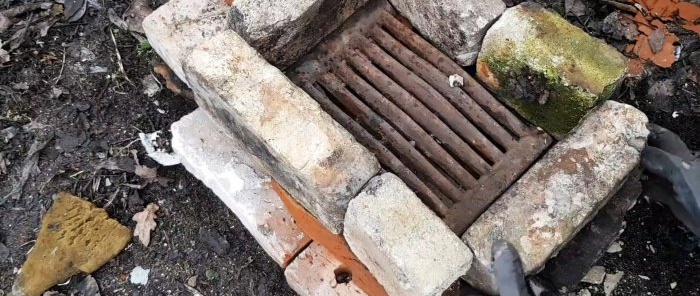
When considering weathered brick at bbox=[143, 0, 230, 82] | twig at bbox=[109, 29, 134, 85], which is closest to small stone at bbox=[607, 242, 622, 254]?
weathered brick at bbox=[143, 0, 230, 82]

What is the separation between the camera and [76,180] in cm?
375

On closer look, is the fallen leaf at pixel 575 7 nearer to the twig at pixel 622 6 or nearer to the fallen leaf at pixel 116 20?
the twig at pixel 622 6

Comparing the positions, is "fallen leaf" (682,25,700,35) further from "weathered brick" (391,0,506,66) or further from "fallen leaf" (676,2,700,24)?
"weathered brick" (391,0,506,66)

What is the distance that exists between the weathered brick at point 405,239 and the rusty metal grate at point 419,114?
30 centimetres

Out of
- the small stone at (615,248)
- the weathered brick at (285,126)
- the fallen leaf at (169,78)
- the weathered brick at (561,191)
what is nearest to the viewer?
the weathered brick at (285,126)

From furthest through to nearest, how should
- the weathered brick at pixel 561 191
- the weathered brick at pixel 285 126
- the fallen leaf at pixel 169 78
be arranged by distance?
the fallen leaf at pixel 169 78 → the weathered brick at pixel 561 191 → the weathered brick at pixel 285 126

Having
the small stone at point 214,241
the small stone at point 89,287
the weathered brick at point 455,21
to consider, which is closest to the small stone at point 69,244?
the small stone at point 89,287


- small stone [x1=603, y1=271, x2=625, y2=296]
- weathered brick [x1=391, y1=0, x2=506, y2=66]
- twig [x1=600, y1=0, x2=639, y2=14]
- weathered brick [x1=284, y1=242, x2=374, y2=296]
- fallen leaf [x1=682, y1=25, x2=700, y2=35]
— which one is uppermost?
weathered brick [x1=391, y1=0, x2=506, y2=66]

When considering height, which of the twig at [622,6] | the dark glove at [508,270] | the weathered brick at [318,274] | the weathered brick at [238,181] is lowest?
the weathered brick at [318,274]

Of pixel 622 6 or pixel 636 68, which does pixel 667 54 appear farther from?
pixel 622 6

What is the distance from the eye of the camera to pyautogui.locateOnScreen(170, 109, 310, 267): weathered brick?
3.32 m

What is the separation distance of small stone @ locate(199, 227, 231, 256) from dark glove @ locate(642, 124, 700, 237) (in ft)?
6.39

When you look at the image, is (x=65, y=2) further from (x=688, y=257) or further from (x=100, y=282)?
(x=688, y=257)

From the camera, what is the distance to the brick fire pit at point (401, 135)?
2.54 meters
